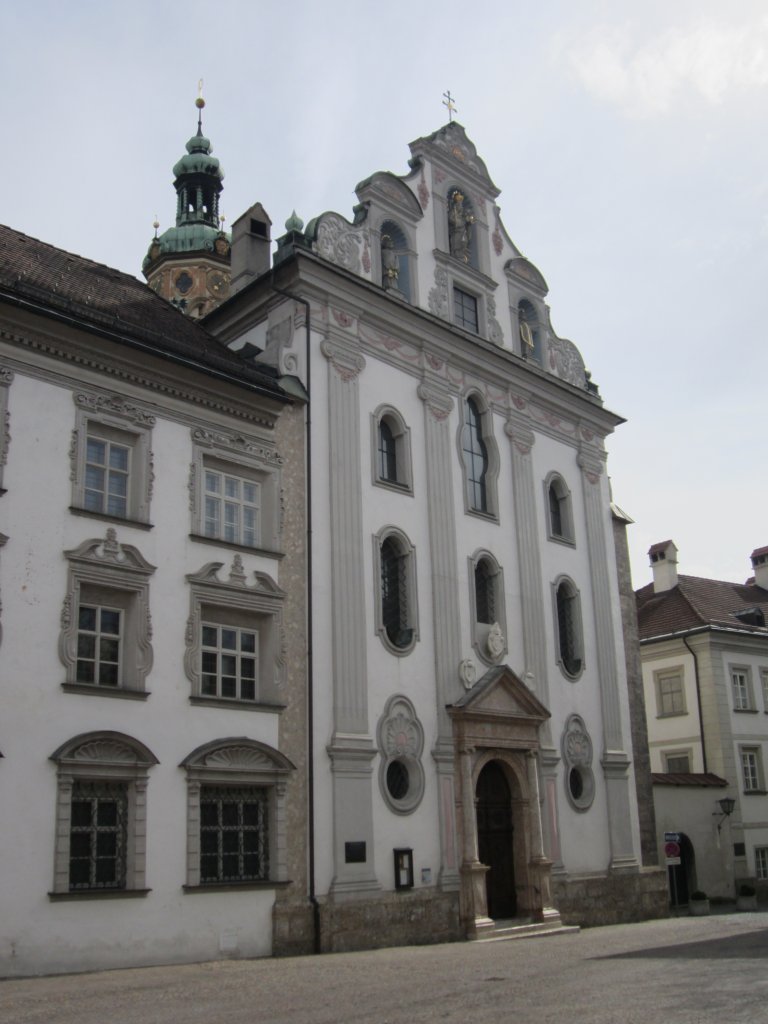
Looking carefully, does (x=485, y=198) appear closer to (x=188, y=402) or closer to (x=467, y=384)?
(x=467, y=384)

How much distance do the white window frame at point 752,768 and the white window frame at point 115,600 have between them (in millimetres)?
27621

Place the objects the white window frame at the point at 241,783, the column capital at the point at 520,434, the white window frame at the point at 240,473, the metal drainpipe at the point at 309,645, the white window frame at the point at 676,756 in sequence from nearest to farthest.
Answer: the white window frame at the point at 241,783 → the metal drainpipe at the point at 309,645 → the white window frame at the point at 240,473 → the column capital at the point at 520,434 → the white window frame at the point at 676,756

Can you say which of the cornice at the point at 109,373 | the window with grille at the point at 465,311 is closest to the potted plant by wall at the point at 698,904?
the window with grille at the point at 465,311

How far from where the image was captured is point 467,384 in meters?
28.7

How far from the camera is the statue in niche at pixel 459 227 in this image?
29969mm

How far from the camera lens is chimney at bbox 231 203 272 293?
27266mm

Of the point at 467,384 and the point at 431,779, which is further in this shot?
the point at 467,384

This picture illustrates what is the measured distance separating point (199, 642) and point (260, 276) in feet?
30.0

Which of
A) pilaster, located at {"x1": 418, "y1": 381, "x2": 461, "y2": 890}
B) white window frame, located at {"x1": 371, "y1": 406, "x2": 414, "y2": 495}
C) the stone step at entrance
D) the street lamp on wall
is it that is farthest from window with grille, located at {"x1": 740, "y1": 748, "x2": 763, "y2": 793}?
white window frame, located at {"x1": 371, "y1": 406, "x2": 414, "y2": 495}

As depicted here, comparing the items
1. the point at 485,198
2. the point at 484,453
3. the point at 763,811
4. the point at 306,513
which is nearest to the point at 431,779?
the point at 306,513

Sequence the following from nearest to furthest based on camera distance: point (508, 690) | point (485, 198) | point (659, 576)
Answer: point (508, 690), point (485, 198), point (659, 576)

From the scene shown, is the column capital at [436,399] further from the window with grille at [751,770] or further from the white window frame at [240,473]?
the window with grille at [751,770]

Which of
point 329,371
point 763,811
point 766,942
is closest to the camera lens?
point 766,942

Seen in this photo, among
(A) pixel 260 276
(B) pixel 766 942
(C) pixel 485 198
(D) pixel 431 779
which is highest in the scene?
(C) pixel 485 198
